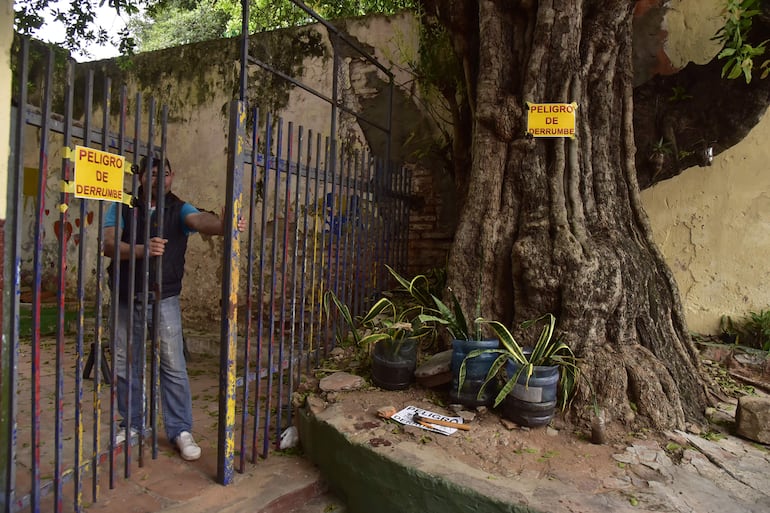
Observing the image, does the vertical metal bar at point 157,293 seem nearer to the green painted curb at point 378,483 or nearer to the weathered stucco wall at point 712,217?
the green painted curb at point 378,483

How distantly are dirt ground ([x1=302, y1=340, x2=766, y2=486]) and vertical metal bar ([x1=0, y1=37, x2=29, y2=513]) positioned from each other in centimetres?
143

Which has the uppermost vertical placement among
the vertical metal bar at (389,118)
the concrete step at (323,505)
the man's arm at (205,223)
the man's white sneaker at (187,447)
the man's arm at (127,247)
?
the vertical metal bar at (389,118)

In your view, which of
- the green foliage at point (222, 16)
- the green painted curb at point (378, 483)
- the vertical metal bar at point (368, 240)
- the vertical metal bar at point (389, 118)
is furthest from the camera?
the green foliage at point (222, 16)

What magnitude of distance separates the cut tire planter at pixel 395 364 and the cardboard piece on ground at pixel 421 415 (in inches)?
9.1

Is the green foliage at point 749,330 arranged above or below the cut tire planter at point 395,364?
above

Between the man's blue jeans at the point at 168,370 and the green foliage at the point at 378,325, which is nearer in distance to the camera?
the man's blue jeans at the point at 168,370

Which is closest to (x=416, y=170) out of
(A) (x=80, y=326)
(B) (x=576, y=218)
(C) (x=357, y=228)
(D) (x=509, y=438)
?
(C) (x=357, y=228)

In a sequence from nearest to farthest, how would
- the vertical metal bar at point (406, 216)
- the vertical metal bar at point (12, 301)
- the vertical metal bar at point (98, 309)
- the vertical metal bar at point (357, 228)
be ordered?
the vertical metal bar at point (12, 301) → the vertical metal bar at point (98, 309) → the vertical metal bar at point (357, 228) → the vertical metal bar at point (406, 216)

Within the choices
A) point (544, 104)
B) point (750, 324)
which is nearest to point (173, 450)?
point (544, 104)

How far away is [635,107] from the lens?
3.96 metres

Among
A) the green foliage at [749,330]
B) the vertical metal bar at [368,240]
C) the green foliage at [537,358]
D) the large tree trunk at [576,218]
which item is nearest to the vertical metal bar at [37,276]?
the green foliage at [537,358]

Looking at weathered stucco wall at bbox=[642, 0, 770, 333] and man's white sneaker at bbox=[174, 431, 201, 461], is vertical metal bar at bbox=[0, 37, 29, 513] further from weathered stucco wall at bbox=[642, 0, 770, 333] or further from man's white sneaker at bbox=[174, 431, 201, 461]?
weathered stucco wall at bbox=[642, 0, 770, 333]

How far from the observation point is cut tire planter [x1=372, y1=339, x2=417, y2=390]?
119 inches

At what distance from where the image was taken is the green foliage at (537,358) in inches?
106
